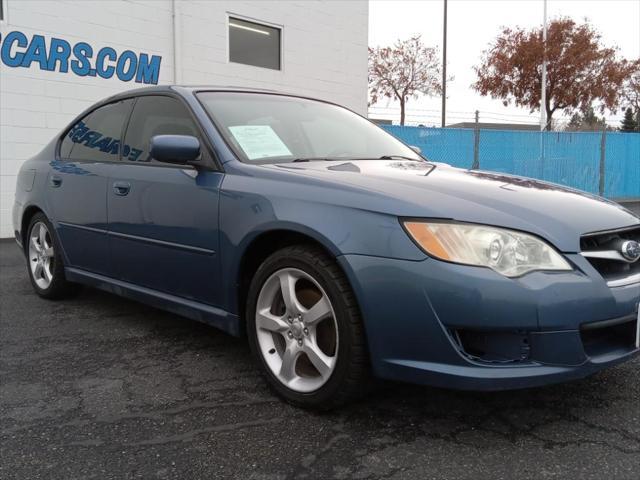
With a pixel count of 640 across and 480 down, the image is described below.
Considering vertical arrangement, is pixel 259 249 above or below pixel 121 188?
below

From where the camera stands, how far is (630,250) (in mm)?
2305

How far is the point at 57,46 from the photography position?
8.54m

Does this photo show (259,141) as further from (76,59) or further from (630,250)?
(76,59)

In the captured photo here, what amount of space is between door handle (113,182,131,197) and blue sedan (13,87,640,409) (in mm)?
12

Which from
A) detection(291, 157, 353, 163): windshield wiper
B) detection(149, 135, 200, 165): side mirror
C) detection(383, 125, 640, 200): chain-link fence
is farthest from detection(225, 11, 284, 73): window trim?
detection(149, 135, 200, 165): side mirror

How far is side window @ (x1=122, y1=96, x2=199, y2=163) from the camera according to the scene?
3.27 m

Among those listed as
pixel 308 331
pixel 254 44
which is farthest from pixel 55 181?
pixel 254 44

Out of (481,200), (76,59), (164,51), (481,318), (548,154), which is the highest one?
(164,51)

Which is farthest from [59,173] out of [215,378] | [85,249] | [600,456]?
[600,456]

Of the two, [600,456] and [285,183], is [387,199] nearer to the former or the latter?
[285,183]

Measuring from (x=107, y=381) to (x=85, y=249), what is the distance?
123 cm

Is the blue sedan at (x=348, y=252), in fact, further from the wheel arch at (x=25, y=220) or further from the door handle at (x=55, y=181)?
the wheel arch at (x=25, y=220)

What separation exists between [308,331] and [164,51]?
28.2ft

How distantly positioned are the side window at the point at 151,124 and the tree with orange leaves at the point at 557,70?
82.6 ft
